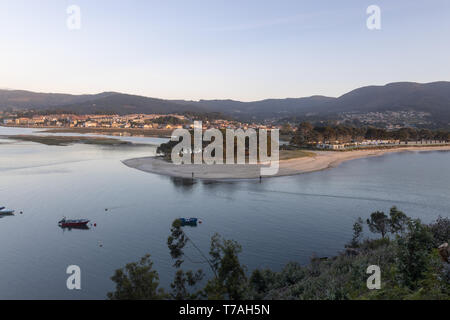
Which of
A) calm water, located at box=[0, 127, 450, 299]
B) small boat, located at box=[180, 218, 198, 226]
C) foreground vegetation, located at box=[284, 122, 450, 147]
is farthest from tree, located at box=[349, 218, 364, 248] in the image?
foreground vegetation, located at box=[284, 122, 450, 147]

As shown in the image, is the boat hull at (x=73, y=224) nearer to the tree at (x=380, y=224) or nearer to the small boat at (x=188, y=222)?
the small boat at (x=188, y=222)

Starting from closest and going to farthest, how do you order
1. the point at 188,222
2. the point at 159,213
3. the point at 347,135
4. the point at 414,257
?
the point at 414,257 → the point at 188,222 → the point at 159,213 → the point at 347,135

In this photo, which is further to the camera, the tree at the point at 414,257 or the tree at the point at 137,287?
the tree at the point at 137,287

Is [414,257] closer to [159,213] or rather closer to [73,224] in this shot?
[159,213]

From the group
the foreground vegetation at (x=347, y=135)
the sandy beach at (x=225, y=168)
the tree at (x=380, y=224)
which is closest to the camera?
the tree at (x=380, y=224)

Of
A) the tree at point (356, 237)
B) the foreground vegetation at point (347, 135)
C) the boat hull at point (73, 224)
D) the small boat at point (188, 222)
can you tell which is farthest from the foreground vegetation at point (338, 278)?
the foreground vegetation at point (347, 135)

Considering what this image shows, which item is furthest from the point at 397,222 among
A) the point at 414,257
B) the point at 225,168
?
the point at 225,168

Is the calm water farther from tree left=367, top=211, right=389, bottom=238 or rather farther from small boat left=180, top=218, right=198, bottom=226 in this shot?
tree left=367, top=211, right=389, bottom=238
